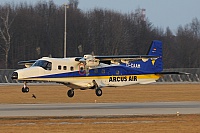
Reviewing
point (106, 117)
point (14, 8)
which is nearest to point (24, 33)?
point (14, 8)

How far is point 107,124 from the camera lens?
26.4 meters

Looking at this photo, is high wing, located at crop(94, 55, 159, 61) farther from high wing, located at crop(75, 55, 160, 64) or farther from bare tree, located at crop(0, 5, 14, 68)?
bare tree, located at crop(0, 5, 14, 68)

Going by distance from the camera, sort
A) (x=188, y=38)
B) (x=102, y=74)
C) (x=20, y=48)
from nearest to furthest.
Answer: (x=102, y=74) → (x=20, y=48) → (x=188, y=38)

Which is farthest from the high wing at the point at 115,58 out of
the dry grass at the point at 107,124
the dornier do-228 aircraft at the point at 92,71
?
the dry grass at the point at 107,124

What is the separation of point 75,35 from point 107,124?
90.7 m

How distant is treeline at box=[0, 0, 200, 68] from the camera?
366ft

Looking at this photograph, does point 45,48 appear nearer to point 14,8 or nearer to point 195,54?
point 14,8

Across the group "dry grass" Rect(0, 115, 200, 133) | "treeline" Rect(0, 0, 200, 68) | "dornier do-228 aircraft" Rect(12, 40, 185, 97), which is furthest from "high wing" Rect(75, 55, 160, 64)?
"treeline" Rect(0, 0, 200, 68)

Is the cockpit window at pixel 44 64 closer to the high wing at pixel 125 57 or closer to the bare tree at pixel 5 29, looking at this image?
the high wing at pixel 125 57

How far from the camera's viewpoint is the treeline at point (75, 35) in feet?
366

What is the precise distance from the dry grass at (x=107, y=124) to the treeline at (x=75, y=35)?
248ft

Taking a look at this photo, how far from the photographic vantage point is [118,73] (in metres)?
51.0

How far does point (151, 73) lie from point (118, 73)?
320cm

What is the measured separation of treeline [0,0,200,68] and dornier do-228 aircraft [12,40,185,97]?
174 ft
